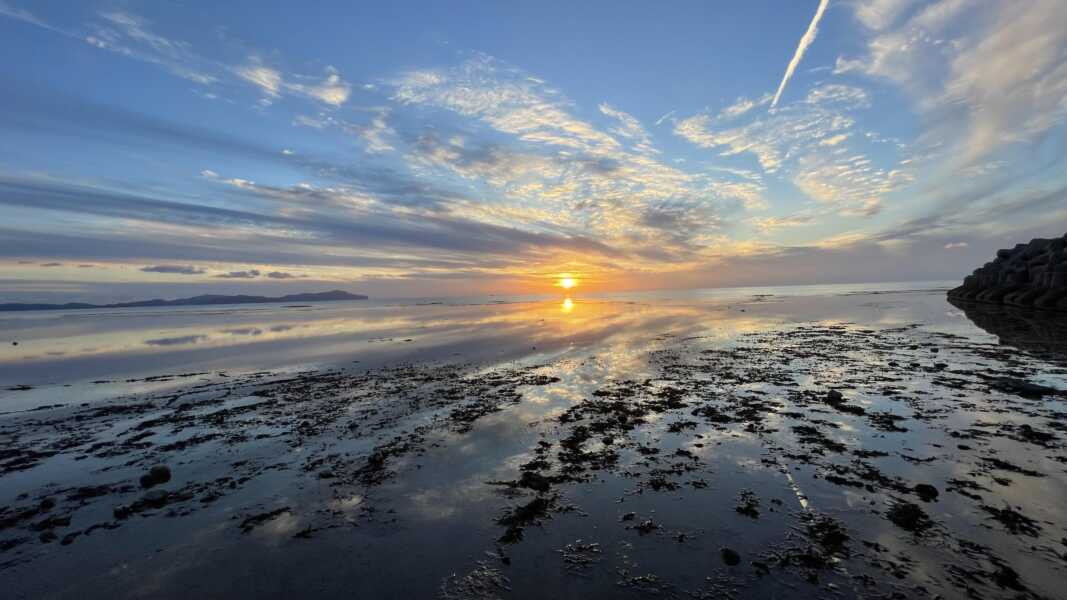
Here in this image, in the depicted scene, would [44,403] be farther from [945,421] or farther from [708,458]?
[945,421]

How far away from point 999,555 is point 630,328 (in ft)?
129

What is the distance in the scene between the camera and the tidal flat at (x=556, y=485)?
7090 mm

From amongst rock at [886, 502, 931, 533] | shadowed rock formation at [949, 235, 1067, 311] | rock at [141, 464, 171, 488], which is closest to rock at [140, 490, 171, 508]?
rock at [141, 464, 171, 488]

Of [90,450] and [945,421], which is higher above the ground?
[945,421]

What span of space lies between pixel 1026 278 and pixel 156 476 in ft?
282

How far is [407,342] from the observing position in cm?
3938

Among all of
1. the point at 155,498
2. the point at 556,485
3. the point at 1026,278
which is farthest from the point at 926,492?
the point at 1026,278

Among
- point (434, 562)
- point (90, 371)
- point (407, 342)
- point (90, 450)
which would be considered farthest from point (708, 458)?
point (90, 371)

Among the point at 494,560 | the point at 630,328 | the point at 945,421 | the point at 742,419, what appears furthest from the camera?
the point at 630,328

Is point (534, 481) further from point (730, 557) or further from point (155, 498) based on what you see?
point (155, 498)

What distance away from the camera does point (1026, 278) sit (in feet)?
177

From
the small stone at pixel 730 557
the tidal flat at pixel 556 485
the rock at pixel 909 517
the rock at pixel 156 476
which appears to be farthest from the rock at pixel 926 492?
the rock at pixel 156 476

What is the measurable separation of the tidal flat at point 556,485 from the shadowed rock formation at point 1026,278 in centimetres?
3377

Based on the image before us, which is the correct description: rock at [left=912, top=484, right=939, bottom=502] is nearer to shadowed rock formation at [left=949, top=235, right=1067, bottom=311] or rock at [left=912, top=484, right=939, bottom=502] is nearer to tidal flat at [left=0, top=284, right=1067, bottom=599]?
tidal flat at [left=0, top=284, right=1067, bottom=599]
